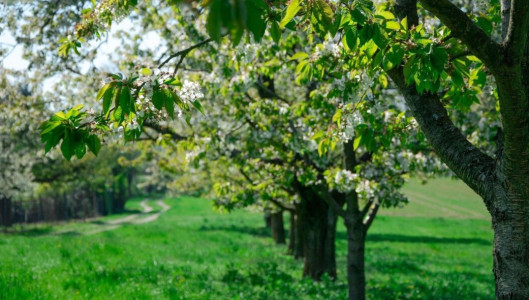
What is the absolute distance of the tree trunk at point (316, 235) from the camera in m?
12.6

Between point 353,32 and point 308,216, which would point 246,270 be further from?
point 353,32

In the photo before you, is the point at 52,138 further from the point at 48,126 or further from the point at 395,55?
the point at 395,55

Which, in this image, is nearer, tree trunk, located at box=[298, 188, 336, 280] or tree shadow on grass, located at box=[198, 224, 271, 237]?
tree trunk, located at box=[298, 188, 336, 280]

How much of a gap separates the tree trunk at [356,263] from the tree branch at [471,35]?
643 cm

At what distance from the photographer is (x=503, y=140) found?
10.0ft

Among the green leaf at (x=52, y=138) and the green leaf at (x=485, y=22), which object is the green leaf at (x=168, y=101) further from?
the green leaf at (x=485, y=22)

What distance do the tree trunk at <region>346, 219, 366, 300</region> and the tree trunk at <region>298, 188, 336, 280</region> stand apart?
12.6ft

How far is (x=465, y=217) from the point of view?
141 ft

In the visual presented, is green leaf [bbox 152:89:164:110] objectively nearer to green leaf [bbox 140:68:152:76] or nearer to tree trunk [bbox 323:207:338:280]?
green leaf [bbox 140:68:152:76]

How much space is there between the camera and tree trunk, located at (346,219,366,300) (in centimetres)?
859

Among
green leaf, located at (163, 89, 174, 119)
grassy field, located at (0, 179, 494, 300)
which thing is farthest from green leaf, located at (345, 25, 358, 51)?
grassy field, located at (0, 179, 494, 300)

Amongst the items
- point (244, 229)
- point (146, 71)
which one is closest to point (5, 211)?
point (244, 229)

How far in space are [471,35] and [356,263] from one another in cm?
669

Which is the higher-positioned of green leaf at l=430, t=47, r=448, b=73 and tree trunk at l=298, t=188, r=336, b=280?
green leaf at l=430, t=47, r=448, b=73
